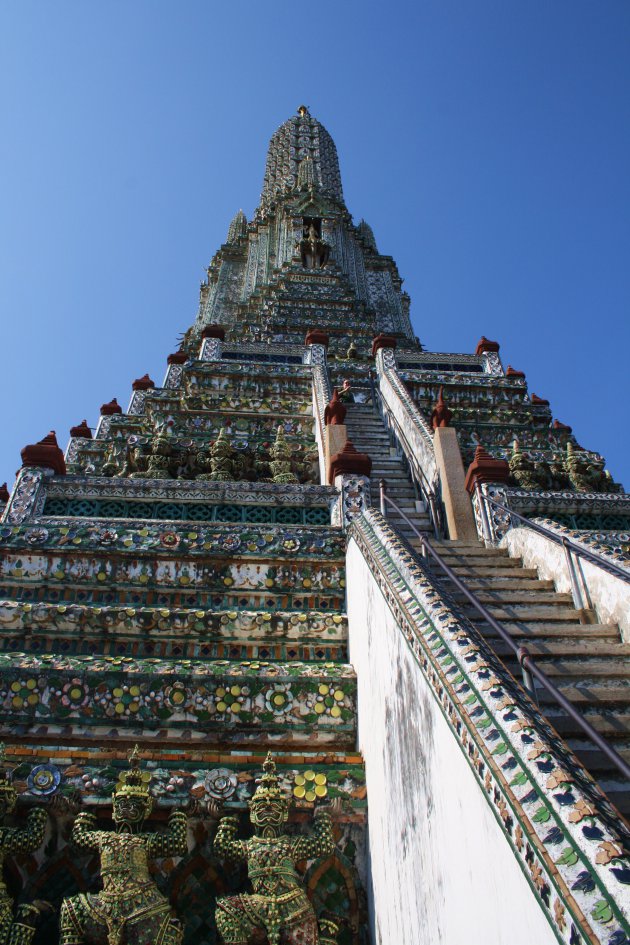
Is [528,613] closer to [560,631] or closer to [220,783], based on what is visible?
[560,631]

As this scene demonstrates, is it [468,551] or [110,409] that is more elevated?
[110,409]

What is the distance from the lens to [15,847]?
4.50 meters

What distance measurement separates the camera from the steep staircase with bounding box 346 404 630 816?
4.31 m

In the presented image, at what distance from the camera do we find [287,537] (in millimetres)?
7812

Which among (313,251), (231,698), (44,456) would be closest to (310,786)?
(231,698)

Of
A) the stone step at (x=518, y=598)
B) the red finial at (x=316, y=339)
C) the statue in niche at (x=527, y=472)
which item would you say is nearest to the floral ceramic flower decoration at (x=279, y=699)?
the stone step at (x=518, y=598)

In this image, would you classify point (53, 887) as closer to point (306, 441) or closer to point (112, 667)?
point (112, 667)

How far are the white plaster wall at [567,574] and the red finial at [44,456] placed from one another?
5951 millimetres

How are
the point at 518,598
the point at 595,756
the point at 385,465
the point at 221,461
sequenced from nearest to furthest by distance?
1. the point at 595,756
2. the point at 518,598
3. the point at 221,461
4. the point at 385,465

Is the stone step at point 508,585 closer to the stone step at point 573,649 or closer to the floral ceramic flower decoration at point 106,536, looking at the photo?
the stone step at point 573,649

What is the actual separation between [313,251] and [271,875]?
30933 millimetres

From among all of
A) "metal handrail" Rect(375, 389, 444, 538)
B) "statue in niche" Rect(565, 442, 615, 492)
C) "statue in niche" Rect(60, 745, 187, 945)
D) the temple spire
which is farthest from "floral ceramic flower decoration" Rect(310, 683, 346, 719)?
the temple spire

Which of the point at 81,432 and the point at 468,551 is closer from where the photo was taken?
the point at 468,551

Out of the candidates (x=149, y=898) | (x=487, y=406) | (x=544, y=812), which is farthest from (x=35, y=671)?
(x=487, y=406)
